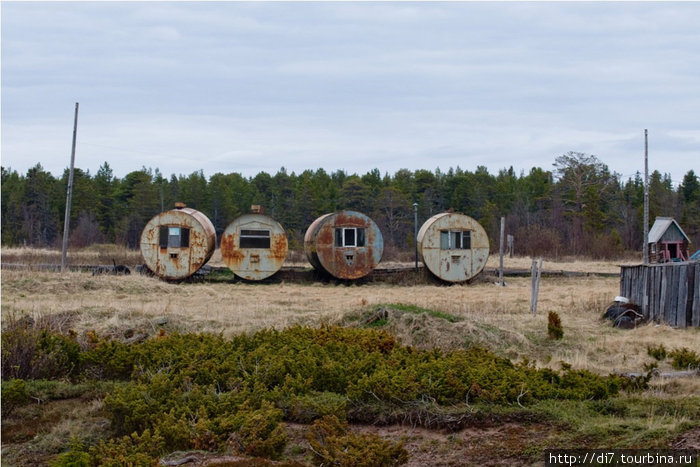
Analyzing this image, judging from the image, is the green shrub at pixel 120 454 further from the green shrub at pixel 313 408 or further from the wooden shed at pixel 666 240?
the wooden shed at pixel 666 240

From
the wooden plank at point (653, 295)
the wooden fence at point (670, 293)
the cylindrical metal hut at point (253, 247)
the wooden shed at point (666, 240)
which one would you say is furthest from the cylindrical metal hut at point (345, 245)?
the wooden plank at point (653, 295)

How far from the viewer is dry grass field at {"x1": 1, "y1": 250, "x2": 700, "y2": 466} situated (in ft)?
21.8

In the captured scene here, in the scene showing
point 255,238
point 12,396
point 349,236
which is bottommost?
point 12,396

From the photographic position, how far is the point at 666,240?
93.5ft

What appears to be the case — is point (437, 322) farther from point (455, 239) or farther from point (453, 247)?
point (455, 239)

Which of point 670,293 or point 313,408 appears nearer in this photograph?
point 313,408

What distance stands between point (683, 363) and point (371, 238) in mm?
17675

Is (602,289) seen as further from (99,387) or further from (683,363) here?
(99,387)

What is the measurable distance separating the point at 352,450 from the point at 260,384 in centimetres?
241

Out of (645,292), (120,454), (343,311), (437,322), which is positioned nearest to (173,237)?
(343,311)

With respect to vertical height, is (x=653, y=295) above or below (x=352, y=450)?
above

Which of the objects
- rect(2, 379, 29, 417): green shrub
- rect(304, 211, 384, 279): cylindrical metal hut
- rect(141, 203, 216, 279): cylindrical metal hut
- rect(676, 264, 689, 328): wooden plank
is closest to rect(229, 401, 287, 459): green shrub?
rect(2, 379, 29, 417): green shrub

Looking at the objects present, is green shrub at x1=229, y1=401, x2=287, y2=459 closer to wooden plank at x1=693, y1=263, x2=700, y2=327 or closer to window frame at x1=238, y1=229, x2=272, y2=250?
wooden plank at x1=693, y1=263, x2=700, y2=327

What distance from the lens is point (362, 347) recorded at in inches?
388
